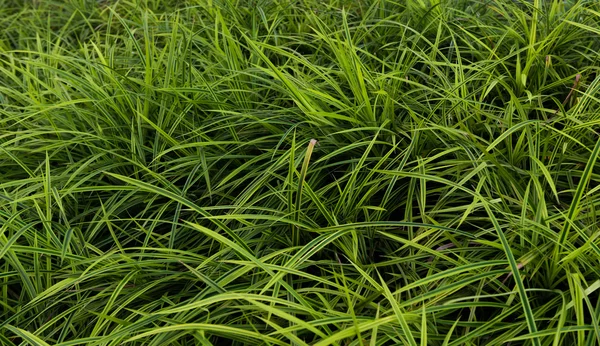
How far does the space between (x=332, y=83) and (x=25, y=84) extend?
1351mm

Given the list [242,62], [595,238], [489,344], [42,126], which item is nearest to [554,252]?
[595,238]

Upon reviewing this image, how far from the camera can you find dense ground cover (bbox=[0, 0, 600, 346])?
143 cm

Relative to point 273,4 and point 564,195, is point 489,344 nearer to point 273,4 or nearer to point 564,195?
point 564,195

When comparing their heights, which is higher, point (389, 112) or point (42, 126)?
point (389, 112)

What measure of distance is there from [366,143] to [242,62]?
74 centimetres

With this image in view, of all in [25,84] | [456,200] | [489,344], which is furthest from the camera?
[25,84]

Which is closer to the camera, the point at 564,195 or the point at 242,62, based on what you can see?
the point at 564,195

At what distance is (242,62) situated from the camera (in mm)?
2311

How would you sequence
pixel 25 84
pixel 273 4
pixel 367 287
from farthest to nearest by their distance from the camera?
pixel 273 4
pixel 25 84
pixel 367 287

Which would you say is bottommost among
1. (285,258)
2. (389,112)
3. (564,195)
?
(285,258)

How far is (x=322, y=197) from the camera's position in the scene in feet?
5.87

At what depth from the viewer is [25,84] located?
2.53 meters

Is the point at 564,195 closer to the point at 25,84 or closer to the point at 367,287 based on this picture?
the point at 367,287

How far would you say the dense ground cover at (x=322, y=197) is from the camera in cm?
143
